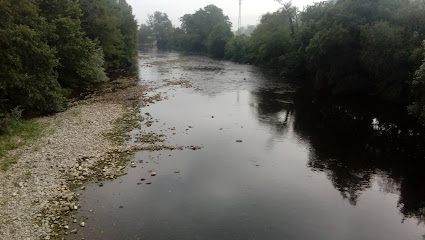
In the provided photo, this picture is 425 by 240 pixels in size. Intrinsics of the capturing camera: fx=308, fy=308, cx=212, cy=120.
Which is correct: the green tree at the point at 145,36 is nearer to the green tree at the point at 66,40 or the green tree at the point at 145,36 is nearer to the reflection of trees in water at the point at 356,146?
the green tree at the point at 66,40

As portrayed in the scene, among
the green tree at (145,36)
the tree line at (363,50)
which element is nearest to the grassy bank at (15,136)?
the tree line at (363,50)

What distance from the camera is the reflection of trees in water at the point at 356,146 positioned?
16.4 metres

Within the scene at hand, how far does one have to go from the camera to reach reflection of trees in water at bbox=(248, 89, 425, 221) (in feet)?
53.9

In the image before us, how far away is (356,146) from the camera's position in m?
22.3

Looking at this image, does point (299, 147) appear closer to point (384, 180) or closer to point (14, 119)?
point (384, 180)

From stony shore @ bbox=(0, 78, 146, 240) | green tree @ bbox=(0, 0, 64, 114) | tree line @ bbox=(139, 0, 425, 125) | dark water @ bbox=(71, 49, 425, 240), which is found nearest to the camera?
stony shore @ bbox=(0, 78, 146, 240)

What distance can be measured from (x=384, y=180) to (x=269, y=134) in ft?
30.1

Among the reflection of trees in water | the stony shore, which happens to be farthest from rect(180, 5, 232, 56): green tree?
the stony shore

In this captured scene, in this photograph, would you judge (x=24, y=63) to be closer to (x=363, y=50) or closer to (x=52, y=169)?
(x=52, y=169)

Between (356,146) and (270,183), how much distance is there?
31.2 feet

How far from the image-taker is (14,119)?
21.4 metres

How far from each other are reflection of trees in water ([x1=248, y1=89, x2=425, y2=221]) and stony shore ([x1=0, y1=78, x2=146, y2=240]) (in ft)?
43.4

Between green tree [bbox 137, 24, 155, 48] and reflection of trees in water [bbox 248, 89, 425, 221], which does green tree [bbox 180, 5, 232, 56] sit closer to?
green tree [bbox 137, 24, 155, 48]

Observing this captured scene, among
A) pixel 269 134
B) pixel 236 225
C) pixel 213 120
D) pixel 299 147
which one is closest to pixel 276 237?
pixel 236 225
